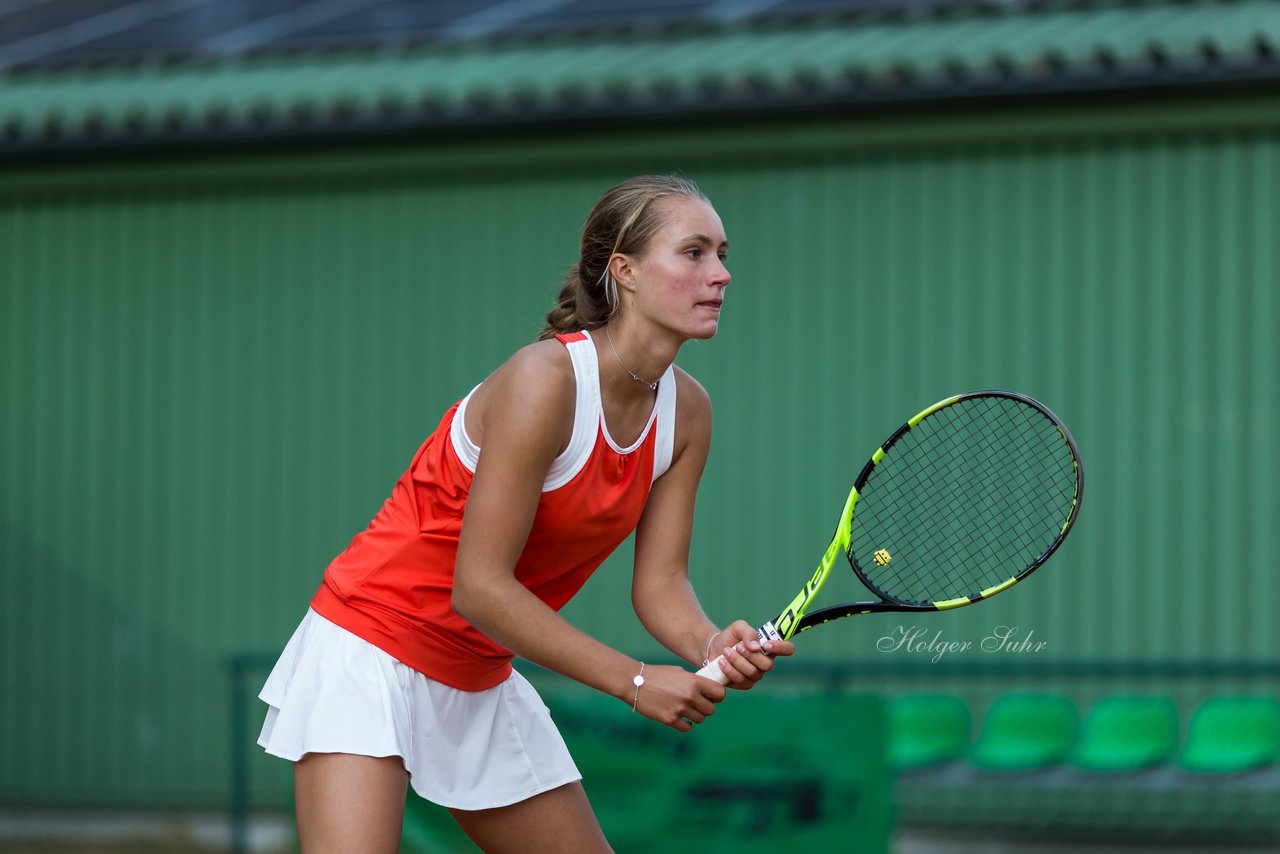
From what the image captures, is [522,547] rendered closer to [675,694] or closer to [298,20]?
[675,694]

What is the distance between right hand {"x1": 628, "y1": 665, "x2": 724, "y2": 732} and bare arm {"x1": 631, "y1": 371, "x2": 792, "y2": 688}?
9.1 inches

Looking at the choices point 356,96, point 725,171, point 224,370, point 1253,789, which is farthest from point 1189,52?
point 224,370

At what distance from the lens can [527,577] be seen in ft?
11.2

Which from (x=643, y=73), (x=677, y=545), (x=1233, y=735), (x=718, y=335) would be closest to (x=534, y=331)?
(x=718, y=335)

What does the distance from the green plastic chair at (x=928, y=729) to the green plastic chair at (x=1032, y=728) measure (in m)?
0.11

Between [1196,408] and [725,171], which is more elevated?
[725,171]

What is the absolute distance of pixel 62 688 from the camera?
866 cm

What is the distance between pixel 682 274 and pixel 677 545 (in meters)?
0.63

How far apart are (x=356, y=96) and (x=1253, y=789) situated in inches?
189

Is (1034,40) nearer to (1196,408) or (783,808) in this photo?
(1196,408)

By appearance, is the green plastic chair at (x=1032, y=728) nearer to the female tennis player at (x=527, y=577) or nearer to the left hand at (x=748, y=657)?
the female tennis player at (x=527, y=577)

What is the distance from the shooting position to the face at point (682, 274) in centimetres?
321

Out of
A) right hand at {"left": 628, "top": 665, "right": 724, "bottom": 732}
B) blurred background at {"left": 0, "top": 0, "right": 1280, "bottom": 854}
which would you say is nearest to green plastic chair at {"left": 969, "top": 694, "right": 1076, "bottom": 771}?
blurred background at {"left": 0, "top": 0, "right": 1280, "bottom": 854}

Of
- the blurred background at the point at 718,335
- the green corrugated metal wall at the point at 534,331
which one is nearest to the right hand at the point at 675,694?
the blurred background at the point at 718,335
